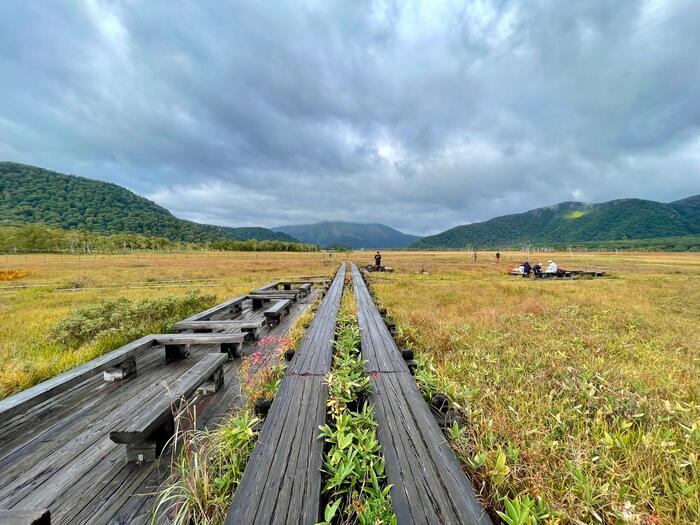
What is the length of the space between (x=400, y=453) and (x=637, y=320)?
931 centimetres

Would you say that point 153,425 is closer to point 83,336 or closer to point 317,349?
point 317,349

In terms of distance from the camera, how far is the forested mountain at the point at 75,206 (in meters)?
130

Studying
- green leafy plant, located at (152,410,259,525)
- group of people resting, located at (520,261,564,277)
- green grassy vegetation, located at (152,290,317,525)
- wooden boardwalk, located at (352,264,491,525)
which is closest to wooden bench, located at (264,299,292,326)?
green grassy vegetation, located at (152,290,317,525)

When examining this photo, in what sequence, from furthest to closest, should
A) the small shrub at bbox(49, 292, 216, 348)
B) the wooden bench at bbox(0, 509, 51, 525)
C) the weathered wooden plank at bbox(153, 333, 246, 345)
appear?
the small shrub at bbox(49, 292, 216, 348)
the weathered wooden plank at bbox(153, 333, 246, 345)
the wooden bench at bbox(0, 509, 51, 525)

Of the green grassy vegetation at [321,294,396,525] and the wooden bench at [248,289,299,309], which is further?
the wooden bench at [248,289,299,309]

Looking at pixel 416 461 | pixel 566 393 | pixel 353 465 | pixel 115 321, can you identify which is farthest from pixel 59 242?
pixel 566 393

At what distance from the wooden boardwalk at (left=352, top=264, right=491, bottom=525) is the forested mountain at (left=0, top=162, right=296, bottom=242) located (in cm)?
16563

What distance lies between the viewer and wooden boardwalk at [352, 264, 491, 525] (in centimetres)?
175

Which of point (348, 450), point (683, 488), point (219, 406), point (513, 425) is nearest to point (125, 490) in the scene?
point (219, 406)

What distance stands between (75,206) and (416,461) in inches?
8096

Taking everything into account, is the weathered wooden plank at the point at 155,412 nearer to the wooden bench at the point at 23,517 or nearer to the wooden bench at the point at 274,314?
the wooden bench at the point at 23,517

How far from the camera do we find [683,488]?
216 cm

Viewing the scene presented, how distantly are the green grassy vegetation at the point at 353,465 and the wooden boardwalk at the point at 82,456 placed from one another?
168 cm

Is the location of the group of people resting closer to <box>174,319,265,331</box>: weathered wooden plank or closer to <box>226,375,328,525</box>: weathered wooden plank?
<box>174,319,265,331</box>: weathered wooden plank
